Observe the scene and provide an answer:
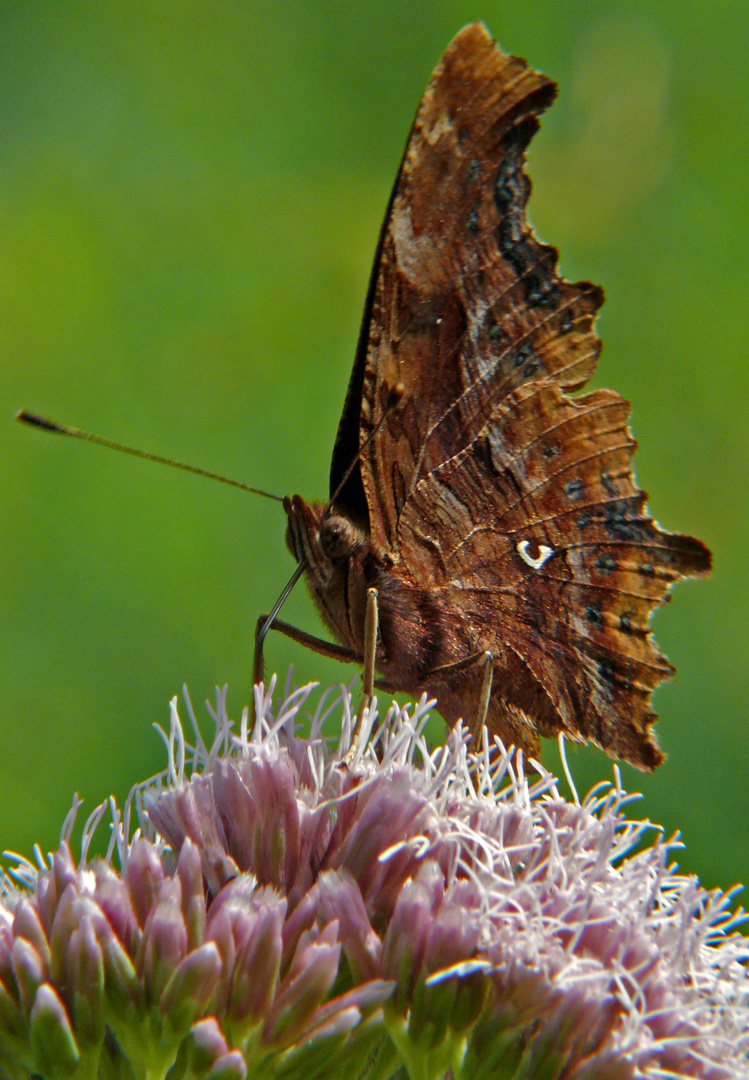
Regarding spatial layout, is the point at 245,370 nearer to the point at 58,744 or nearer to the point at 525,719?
the point at 58,744

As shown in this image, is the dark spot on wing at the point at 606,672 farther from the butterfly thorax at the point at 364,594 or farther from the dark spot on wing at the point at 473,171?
the dark spot on wing at the point at 473,171

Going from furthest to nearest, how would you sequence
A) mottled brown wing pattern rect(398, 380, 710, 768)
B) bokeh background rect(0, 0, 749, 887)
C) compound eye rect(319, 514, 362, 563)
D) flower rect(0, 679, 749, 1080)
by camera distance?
1. bokeh background rect(0, 0, 749, 887)
2. mottled brown wing pattern rect(398, 380, 710, 768)
3. compound eye rect(319, 514, 362, 563)
4. flower rect(0, 679, 749, 1080)

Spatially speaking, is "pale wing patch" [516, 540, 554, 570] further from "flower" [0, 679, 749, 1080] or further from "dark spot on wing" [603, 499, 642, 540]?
"flower" [0, 679, 749, 1080]

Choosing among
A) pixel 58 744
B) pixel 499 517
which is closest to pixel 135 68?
pixel 58 744

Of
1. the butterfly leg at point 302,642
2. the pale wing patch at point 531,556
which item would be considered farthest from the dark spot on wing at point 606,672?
the butterfly leg at point 302,642

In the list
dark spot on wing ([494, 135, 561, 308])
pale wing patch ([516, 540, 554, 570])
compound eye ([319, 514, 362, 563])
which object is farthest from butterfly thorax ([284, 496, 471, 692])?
dark spot on wing ([494, 135, 561, 308])

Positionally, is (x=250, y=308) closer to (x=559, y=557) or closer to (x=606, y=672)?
(x=559, y=557)

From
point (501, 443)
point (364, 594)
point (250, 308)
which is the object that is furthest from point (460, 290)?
point (250, 308)
